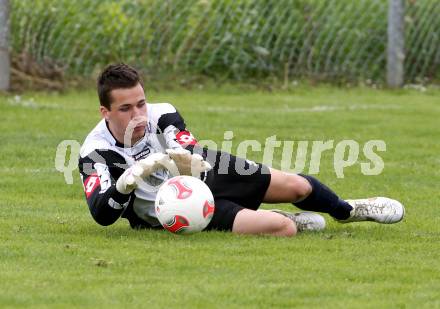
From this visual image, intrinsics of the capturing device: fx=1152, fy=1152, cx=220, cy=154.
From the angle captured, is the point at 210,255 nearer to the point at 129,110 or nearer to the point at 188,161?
the point at 188,161

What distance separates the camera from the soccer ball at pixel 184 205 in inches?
280

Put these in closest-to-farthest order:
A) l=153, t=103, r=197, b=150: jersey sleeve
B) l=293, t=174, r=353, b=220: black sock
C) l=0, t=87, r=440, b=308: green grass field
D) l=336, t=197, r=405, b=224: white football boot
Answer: l=0, t=87, r=440, b=308: green grass field, l=153, t=103, r=197, b=150: jersey sleeve, l=293, t=174, r=353, b=220: black sock, l=336, t=197, r=405, b=224: white football boot

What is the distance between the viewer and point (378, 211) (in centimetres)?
786

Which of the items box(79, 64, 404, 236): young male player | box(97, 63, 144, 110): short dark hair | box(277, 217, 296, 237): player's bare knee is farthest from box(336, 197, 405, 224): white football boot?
box(97, 63, 144, 110): short dark hair

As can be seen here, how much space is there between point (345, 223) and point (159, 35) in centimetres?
962

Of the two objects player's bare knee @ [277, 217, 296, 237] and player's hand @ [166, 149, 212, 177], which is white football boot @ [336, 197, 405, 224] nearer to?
player's bare knee @ [277, 217, 296, 237]

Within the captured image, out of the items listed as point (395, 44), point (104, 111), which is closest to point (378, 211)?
point (104, 111)

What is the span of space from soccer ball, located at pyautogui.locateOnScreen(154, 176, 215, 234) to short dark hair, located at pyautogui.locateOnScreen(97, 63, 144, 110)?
2.21ft

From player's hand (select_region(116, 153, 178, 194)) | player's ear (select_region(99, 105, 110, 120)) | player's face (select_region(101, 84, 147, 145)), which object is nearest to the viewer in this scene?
player's hand (select_region(116, 153, 178, 194))

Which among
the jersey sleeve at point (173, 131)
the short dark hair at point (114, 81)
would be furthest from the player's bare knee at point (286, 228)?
the short dark hair at point (114, 81)

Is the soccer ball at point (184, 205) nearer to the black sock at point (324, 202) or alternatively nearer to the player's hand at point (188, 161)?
the player's hand at point (188, 161)

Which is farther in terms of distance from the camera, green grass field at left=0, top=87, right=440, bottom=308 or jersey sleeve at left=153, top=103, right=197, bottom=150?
jersey sleeve at left=153, top=103, right=197, bottom=150

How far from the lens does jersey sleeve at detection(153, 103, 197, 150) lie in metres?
7.61

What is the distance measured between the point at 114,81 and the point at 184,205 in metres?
0.95
